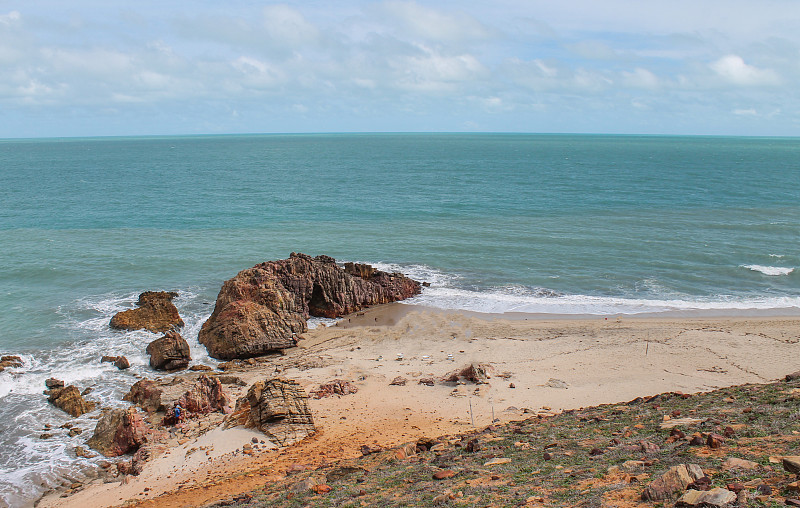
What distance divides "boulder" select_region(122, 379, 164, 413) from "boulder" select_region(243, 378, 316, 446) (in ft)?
14.8

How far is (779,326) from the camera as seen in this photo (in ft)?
96.4

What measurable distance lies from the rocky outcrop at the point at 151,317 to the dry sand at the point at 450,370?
7485 millimetres

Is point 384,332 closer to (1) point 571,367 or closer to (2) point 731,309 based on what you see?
(1) point 571,367

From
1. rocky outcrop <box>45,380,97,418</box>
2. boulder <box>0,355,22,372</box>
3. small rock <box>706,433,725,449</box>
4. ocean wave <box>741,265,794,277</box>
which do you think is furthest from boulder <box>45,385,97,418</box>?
ocean wave <box>741,265,794,277</box>

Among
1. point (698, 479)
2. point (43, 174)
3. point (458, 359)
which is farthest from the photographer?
point (43, 174)

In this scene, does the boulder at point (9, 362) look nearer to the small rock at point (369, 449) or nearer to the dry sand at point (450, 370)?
the dry sand at point (450, 370)

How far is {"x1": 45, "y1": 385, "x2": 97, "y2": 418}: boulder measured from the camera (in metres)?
21.1

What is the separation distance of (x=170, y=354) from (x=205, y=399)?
5.62 m

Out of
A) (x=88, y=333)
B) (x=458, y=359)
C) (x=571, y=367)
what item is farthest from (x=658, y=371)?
(x=88, y=333)

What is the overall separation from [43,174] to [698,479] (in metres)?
126

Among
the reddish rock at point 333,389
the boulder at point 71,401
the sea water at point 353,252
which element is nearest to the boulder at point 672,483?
the reddish rock at point 333,389

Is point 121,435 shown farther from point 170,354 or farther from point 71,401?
point 170,354

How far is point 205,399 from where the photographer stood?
20625mm

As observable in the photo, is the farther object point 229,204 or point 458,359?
point 229,204
